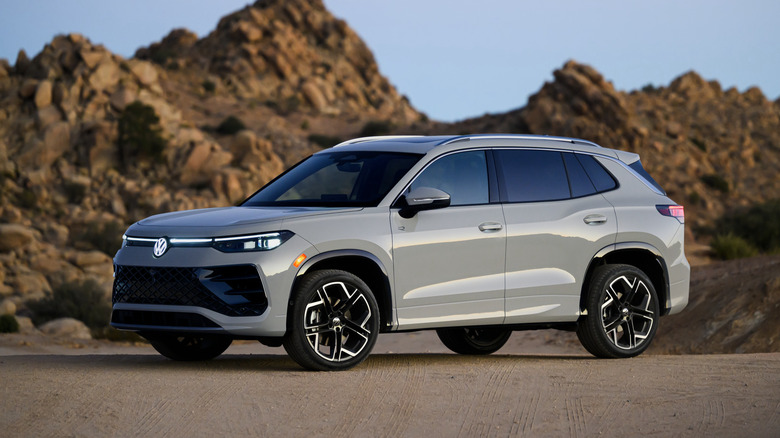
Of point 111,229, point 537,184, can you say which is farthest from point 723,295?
point 111,229

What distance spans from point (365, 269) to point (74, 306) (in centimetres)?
1889

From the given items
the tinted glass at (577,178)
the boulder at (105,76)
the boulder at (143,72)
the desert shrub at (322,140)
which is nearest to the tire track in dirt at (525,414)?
the tinted glass at (577,178)

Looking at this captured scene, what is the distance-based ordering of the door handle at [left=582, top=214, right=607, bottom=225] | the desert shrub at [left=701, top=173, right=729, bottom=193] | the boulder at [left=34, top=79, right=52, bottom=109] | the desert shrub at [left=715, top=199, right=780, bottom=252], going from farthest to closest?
the desert shrub at [left=701, top=173, right=729, bottom=193], the boulder at [left=34, top=79, right=52, bottom=109], the desert shrub at [left=715, top=199, right=780, bottom=252], the door handle at [left=582, top=214, right=607, bottom=225]

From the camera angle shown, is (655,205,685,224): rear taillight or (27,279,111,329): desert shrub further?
(27,279,111,329): desert shrub

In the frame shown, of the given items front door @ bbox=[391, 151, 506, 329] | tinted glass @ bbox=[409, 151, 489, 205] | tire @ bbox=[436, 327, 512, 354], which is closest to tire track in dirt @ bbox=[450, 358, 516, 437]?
front door @ bbox=[391, 151, 506, 329]

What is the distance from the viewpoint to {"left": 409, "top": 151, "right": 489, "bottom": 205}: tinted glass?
29.7ft

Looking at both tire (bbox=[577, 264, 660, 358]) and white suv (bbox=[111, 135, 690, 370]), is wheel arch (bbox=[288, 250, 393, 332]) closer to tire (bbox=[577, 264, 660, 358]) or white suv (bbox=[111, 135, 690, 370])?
white suv (bbox=[111, 135, 690, 370])

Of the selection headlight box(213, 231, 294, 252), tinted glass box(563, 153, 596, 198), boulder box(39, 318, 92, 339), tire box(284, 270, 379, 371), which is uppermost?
tinted glass box(563, 153, 596, 198)

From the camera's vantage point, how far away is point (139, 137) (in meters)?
45.2

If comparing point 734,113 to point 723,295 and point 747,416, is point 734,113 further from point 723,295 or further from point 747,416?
point 747,416

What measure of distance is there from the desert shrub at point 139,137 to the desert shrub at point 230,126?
27.7 ft

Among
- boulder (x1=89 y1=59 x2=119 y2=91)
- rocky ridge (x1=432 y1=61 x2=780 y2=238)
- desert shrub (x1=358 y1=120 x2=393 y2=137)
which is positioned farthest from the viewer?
desert shrub (x1=358 y1=120 x2=393 y2=137)

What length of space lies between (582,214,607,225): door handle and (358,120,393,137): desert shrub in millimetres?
53777

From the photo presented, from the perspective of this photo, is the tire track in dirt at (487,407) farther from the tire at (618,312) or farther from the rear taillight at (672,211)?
the rear taillight at (672,211)
